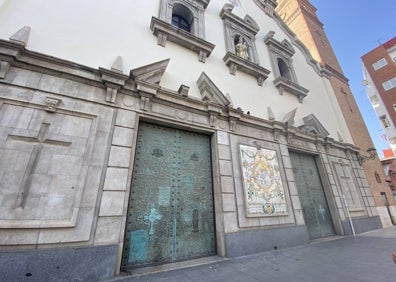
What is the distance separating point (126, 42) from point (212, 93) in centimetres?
288

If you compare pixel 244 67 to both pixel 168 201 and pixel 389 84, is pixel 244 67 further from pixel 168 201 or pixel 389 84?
pixel 389 84

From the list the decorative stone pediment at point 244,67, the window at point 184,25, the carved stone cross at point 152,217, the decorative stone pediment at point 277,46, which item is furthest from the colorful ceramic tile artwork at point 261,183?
the decorative stone pediment at point 277,46

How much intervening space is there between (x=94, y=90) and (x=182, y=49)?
342cm

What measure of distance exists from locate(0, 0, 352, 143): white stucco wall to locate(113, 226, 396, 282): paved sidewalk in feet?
14.8

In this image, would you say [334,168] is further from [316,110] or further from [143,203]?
[143,203]

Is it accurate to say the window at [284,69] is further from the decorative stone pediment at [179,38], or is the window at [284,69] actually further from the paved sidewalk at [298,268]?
the paved sidewalk at [298,268]

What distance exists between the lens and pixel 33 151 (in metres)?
3.14

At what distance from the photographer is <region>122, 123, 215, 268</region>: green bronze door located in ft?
12.4

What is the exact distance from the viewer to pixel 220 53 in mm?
7062

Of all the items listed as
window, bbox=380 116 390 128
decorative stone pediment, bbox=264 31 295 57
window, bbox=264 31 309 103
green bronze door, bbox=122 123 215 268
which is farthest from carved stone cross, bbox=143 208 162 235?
window, bbox=380 116 390 128

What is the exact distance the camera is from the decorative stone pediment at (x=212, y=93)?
5.50 metres

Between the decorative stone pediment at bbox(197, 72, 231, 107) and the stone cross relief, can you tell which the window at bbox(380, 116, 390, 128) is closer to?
the decorative stone pediment at bbox(197, 72, 231, 107)

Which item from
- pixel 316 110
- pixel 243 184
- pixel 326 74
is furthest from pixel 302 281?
pixel 326 74

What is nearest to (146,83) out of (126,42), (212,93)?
(126,42)
